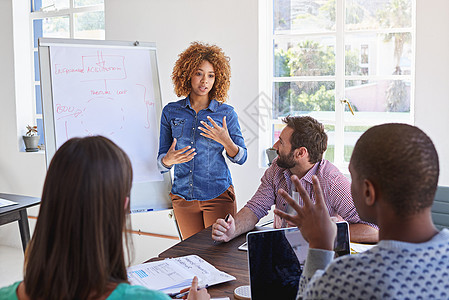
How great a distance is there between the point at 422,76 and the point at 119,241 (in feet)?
8.25

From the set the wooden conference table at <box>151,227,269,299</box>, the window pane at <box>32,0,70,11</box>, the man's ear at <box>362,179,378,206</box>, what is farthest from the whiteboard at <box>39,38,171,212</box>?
the window pane at <box>32,0,70,11</box>

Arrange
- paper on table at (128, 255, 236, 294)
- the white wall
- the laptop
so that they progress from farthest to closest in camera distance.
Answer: the white wall → paper on table at (128, 255, 236, 294) → the laptop

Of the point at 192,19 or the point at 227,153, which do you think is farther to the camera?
the point at 192,19

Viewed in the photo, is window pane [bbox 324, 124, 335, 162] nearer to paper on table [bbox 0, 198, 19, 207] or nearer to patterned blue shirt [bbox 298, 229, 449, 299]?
paper on table [bbox 0, 198, 19, 207]

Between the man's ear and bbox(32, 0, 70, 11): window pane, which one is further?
bbox(32, 0, 70, 11): window pane

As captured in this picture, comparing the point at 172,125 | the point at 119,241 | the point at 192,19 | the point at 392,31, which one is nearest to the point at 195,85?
the point at 172,125

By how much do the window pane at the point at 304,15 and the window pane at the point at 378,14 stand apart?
136 millimetres

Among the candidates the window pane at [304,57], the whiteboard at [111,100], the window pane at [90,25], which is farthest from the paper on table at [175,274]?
the window pane at [90,25]

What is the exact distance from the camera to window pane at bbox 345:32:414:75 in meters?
3.20

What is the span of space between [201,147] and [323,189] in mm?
822

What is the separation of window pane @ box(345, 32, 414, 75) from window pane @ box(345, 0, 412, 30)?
2.5 inches

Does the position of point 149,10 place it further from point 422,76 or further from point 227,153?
point 422,76

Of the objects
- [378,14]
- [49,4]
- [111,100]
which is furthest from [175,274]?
[49,4]

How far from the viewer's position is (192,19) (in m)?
3.68
